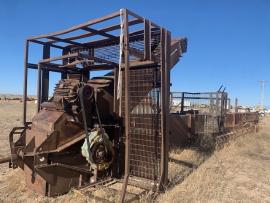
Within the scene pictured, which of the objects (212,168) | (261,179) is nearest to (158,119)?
(212,168)

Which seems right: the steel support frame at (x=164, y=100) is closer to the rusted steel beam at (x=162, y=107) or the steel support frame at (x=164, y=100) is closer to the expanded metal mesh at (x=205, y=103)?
the rusted steel beam at (x=162, y=107)

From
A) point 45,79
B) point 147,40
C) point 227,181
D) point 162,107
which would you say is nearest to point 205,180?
point 227,181

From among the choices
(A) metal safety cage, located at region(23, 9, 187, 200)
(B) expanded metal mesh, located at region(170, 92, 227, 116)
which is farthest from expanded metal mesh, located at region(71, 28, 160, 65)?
(B) expanded metal mesh, located at region(170, 92, 227, 116)

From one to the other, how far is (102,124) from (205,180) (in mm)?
2256

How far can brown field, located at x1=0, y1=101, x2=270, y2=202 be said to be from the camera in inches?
219

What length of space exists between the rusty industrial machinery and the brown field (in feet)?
1.16

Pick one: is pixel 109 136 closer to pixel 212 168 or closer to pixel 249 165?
pixel 212 168

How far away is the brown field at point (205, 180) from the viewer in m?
5.55

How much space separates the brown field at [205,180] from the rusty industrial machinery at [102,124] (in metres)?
0.35

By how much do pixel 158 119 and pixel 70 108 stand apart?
1603 mm

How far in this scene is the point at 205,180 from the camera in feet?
20.9

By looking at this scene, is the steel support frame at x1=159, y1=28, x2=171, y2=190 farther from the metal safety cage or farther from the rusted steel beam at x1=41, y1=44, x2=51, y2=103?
the rusted steel beam at x1=41, y1=44, x2=51, y2=103

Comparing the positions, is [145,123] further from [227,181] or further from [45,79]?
[45,79]

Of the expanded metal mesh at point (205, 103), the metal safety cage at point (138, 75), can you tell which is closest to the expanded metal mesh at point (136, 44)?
the metal safety cage at point (138, 75)
